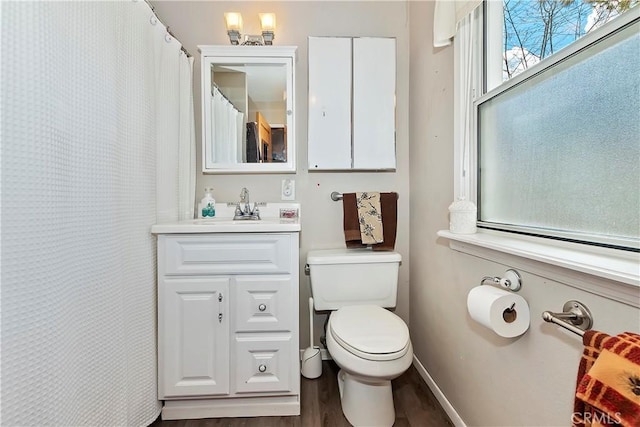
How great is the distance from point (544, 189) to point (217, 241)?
1.24m

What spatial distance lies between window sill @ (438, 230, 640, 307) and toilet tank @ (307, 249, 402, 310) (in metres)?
0.57

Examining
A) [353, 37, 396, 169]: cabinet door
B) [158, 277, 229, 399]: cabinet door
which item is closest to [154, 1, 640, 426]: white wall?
[353, 37, 396, 169]: cabinet door

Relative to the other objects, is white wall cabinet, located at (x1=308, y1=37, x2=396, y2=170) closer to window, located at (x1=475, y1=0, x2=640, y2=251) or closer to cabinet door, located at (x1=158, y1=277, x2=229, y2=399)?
window, located at (x1=475, y1=0, x2=640, y2=251)

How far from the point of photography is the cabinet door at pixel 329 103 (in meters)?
1.70

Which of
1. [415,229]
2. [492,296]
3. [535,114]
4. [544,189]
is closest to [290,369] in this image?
[492,296]

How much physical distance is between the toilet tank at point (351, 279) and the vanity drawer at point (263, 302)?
26cm

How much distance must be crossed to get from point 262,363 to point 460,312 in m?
0.90

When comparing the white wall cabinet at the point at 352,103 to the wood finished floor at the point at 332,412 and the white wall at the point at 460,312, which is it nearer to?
the white wall at the point at 460,312

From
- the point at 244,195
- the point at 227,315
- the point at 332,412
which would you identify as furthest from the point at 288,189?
the point at 332,412

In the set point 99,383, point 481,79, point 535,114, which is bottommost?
point 99,383

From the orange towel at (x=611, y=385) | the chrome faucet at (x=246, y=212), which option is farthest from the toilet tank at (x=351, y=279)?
the orange towel at (x=611, y=385)

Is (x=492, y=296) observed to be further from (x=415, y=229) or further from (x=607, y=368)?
(x=415, y=229)

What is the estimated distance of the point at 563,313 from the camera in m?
0.70

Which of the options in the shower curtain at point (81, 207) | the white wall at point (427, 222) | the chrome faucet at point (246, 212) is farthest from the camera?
the chrome faucet at point (246, 212)
